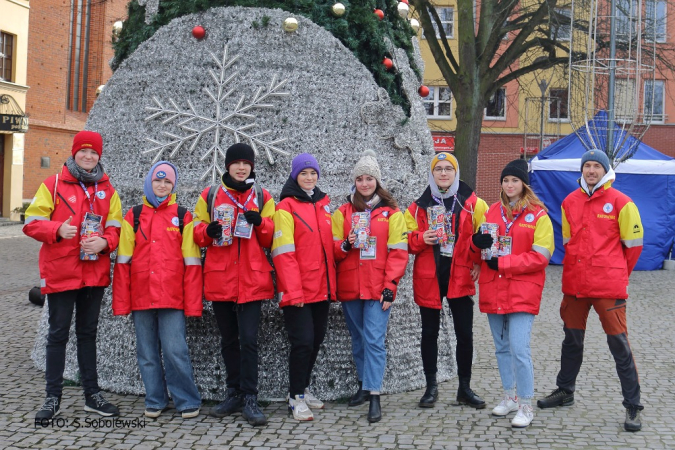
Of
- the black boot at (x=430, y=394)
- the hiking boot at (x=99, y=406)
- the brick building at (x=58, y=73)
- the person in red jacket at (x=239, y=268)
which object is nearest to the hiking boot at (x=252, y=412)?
the person in red jacket at (x=239, y=268)

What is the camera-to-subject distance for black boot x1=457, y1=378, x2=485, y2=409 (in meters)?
5.43

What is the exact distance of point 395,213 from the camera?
5.33 metres

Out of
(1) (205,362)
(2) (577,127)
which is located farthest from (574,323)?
(2) (577,127)

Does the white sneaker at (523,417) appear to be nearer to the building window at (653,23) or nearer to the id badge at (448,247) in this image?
the id badge at (448,247)

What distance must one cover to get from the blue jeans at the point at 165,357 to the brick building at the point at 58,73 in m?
23.6

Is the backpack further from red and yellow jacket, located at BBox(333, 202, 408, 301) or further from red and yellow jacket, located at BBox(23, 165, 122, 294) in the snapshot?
red and yellow jacket, located at BBox(333, 202, 408, 301)

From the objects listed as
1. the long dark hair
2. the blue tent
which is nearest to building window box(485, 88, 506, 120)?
the blue tent

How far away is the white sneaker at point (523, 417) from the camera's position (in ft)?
16.3

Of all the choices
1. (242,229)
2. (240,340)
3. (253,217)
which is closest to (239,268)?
(242,229)

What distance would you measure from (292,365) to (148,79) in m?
2.79

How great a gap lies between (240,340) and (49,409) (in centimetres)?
142

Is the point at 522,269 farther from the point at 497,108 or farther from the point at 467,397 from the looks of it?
the point at 497,108

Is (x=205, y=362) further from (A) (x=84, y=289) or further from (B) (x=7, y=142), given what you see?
(B) (x=7, y=142)

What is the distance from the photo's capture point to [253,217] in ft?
16.0
